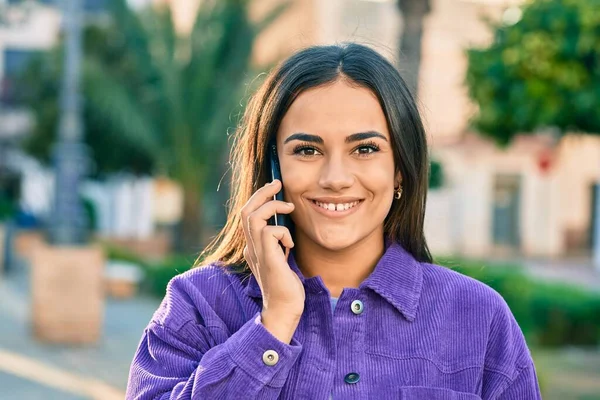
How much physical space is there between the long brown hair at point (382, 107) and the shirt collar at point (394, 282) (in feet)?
0.30

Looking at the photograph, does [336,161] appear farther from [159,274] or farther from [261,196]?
[159,274]

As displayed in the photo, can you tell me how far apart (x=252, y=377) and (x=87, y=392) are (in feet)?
22.4

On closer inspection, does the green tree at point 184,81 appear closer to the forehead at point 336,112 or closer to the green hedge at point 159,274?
the green hedge at point 159,274

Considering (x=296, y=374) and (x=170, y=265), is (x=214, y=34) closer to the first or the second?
(x=170, y=265)

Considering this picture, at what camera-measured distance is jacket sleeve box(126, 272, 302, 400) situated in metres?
2.20

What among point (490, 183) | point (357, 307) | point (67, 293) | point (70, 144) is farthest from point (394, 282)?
point (490, 183)

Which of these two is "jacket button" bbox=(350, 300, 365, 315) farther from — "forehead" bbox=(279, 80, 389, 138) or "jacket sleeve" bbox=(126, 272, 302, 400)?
"forehead" bbox=(279, 80, 389, 138)

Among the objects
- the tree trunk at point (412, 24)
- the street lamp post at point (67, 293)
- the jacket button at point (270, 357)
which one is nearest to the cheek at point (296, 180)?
the jacket button at point (270, 357)

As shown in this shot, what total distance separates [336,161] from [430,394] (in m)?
0.54

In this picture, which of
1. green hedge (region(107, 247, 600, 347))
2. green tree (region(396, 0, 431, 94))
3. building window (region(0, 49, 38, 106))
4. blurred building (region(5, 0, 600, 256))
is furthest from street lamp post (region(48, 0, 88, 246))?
building window (region(0, 49, 38, 106))

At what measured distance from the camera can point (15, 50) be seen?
1670 inches

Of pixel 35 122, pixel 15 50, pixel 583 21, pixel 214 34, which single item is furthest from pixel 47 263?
pixel 15 50

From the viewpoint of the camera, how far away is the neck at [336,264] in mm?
2465

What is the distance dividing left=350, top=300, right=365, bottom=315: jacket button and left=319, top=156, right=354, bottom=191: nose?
26 centimetres
